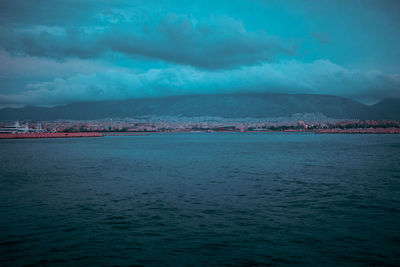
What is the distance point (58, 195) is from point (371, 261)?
1670 centimetres

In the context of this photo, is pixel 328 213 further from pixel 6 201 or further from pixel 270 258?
pixel 6 201

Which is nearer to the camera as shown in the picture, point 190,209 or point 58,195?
point 190,209

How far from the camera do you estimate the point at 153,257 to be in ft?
35.0

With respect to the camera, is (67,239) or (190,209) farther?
(190,209)

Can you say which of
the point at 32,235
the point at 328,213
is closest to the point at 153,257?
the point at 32,235

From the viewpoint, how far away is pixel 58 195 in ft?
65.7

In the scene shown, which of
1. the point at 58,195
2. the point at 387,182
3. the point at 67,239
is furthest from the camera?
the point at 387,182

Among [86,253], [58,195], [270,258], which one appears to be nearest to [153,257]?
[86,253]

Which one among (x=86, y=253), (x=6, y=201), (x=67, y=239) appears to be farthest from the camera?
(x=6, y=201)

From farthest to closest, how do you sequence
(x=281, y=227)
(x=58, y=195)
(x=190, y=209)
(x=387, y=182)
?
(x=387, y=182) < (x=58, y=195) < (x=190, y=209) < (x=281, y=227)

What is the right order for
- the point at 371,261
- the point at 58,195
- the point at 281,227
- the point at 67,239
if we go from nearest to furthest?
the point at 371,261 < the point at 67,239 < the point at 281,227 < the point at 58,195

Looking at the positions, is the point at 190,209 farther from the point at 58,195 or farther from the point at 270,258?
the point at 58,195

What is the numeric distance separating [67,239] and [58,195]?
334 inches

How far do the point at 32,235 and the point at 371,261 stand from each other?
38.7 feet
